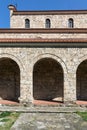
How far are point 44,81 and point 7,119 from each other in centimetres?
716

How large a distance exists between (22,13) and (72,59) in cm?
1266

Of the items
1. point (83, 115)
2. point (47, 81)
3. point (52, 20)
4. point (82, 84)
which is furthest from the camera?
point (52, 20)

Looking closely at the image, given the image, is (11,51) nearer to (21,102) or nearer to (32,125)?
(21,102)

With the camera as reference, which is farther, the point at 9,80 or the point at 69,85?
the point at 9,80

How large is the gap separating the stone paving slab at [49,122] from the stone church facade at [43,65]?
338 cm

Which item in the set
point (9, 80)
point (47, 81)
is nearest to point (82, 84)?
point (47, 81)

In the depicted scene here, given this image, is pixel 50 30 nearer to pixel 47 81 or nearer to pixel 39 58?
pixel 47 81

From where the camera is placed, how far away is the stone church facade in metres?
13.6

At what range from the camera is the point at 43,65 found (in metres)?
16.3

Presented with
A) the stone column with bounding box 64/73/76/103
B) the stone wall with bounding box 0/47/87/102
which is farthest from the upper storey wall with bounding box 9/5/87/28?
the stone column with bounding box 64/73/76/103

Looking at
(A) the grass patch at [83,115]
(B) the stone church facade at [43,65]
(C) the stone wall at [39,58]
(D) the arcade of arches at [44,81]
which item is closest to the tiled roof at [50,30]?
(B) the stone church facade at [43,65]

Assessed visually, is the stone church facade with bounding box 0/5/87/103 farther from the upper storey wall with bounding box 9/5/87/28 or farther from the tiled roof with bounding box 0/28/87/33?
the upper storey wall with bounding box 9/5/87/28

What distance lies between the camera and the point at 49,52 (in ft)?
45.0

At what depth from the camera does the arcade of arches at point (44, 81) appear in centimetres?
1619
